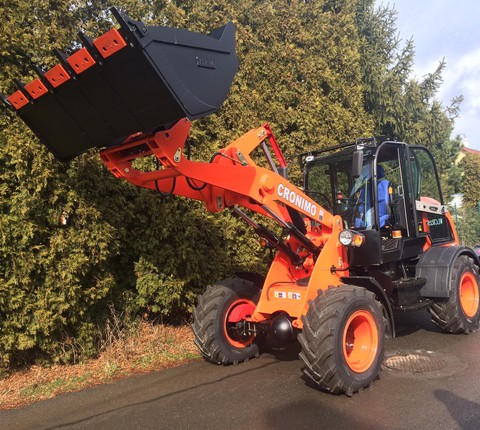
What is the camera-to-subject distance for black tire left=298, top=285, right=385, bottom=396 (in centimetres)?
397

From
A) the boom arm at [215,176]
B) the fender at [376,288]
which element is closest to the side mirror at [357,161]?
the boom arm at [215,176]

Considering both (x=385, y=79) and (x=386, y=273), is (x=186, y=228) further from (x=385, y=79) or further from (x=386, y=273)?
(x=385, y=79)

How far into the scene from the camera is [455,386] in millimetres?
4145

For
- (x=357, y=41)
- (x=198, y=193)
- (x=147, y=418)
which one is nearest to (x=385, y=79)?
(x=357, y=41)

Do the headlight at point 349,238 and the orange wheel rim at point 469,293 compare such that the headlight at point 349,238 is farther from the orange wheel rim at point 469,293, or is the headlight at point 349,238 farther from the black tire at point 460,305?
the orange wheel rim at point 469,293

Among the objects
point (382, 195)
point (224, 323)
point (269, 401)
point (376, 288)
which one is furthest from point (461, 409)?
point (382, 195)

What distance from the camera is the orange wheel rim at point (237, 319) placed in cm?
514

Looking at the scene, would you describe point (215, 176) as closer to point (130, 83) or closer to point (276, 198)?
point (276, 198)

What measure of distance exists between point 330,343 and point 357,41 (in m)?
8.74

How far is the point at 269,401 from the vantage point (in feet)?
13.3

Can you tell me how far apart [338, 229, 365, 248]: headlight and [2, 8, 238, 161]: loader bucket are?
201cm

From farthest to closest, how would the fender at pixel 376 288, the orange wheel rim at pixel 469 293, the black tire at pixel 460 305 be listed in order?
the orange wheel rim at pixel 469 293 → the black tire at pixel 460 305 → the fender at pixel 376 288

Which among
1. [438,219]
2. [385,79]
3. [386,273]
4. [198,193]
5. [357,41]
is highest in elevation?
[357,41]

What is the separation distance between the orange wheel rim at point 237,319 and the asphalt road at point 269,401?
262 mm
